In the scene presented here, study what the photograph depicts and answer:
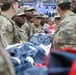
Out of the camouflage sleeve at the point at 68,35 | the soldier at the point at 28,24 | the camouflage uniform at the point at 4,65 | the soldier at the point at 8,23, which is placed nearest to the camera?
the camouflage uniform at the point at 4,65

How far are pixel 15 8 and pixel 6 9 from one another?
143 millimetres

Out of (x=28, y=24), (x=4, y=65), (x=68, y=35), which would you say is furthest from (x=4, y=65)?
(x=28, y=24)

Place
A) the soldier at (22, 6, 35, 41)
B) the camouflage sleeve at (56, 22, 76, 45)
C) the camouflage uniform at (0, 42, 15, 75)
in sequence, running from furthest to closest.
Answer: the soldier at (22, 6, 35, 41)
the camouflage sleeve at (56, 22, 76, 45)
the camouflage uniform at (0, 42, 15, 75)

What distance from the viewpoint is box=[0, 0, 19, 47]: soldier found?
4340mm

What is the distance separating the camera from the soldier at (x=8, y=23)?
4340 millimetres

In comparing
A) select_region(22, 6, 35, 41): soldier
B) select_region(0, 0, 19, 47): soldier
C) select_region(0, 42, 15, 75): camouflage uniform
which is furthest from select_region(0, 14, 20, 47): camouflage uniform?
select_region(0, 42, 15, 75): camouflage uniform

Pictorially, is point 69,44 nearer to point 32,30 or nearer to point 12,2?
point 12,2

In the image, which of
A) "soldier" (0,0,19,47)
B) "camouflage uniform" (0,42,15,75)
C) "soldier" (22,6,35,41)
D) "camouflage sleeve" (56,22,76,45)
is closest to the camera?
"camouflage uniform" (0,42,15,75)

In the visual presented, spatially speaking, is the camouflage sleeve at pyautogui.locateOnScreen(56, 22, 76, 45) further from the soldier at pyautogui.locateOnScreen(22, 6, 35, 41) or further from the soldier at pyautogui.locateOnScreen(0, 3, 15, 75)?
the soldier at pyautogui.locateOnScreen(22, 6, 35, 41)

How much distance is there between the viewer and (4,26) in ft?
14.3

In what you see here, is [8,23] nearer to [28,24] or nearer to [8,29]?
[8,29]

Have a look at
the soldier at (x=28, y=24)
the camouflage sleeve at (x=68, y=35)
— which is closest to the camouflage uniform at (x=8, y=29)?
the camouflage sleeve at (x=68, y=35)

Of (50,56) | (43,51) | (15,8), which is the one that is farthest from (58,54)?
(15,8)

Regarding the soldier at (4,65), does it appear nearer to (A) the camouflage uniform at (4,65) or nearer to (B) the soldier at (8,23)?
(A) the camouflage uniform at (4,65)
